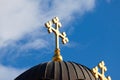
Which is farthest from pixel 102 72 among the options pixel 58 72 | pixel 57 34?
pixel 58 72

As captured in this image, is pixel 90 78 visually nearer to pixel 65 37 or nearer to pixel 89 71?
pixel 89 71

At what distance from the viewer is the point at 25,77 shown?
23297mm

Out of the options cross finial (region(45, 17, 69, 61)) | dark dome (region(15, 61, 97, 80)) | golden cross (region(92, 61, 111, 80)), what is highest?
cross finial (region(45, 17, 69, 61))

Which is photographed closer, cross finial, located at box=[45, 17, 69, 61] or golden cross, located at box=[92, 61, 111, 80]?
golden cross, located at box=[92, 61, 111, 80]

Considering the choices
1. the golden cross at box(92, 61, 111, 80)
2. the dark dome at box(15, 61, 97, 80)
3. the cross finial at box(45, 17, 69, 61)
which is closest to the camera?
the dark dome at box(15, 61, 97, 80)

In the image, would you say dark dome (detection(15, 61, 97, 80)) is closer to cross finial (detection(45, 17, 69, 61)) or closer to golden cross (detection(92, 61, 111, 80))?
golden cross (detection(92, 61, 111, 80))

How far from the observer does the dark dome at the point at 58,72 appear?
22.9m

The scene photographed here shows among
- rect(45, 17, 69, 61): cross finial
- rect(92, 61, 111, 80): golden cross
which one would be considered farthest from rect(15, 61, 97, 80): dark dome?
rect(45, 17, 69, 61): cross finial

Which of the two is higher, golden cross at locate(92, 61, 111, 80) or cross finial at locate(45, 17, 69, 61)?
cross finial at locate(45, 17, 69, 61)

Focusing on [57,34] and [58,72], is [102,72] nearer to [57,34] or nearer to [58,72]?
[57,34]

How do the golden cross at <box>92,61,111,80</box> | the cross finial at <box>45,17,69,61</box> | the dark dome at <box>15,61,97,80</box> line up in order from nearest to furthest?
the dark dome at <box>15,61,97,80</box> < the golden cross at <box>92,61,111,80</box> < the cross finial at <box>45,17,69,61</box>

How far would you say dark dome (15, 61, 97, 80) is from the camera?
75.1 feet

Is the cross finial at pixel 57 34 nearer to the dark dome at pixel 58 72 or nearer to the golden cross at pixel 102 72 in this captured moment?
the dark dome at pixel 58 72

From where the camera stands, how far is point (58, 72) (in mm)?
23078
